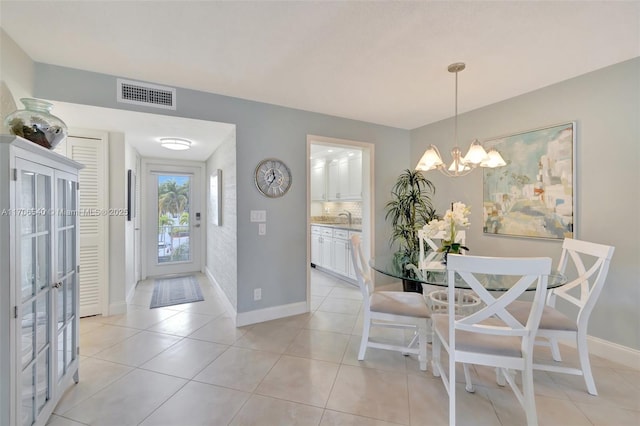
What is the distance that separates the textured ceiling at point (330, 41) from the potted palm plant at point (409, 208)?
1.40 metres

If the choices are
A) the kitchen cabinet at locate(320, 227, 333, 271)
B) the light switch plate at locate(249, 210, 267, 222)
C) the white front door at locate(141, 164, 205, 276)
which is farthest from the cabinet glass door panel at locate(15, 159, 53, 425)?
the kitchen cabinet at locate(320, 227, 333, 271)

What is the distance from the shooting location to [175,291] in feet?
13.7

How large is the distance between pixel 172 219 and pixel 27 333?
3.99 meters

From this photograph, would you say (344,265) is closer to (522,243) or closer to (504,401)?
(522,243)

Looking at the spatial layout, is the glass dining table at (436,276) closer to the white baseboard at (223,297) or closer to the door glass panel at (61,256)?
the white baseboard at (223,297)

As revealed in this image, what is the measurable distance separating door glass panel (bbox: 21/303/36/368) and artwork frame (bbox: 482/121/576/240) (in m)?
3.94

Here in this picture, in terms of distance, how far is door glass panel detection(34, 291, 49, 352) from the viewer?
1.52 m

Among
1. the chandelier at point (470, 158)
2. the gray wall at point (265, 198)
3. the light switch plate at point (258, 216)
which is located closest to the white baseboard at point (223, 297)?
the gray wall at point (265, 198)

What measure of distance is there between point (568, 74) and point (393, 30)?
6.08 ft

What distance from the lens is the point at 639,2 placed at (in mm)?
1607

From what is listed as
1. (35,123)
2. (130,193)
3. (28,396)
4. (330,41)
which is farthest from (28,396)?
(130,193)

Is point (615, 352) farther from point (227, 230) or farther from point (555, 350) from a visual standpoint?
point (227, 230)

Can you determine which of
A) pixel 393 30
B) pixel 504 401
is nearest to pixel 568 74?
pixel 393 30

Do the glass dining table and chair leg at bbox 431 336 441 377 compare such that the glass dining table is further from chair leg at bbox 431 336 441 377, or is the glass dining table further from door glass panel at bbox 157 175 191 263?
door glass panel at bbox 157 175 191 263
